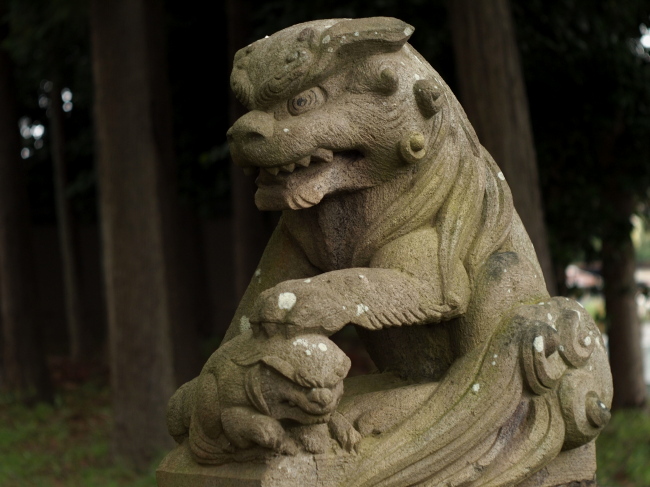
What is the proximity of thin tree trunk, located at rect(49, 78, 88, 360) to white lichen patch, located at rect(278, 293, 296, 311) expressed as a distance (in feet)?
24.3

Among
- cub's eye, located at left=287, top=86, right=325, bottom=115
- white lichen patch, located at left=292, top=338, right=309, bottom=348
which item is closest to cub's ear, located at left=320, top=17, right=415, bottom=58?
cub's eye, located at left=287, top=86, right=325, bottom=115

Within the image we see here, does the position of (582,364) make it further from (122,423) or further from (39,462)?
A: (39,462)

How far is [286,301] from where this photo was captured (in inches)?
87.1

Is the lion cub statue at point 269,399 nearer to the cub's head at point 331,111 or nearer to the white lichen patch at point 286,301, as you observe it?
the white lichen patch at point 286,301

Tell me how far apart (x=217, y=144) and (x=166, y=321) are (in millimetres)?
3304

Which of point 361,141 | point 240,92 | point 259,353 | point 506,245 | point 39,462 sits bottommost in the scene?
point 39,462

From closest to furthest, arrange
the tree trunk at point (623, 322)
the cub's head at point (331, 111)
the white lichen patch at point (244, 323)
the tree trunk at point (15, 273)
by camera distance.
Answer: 1. the cub's head at point (331, 111)
2. the white lichen patch at point (244, 323)
3. the tree trunk at point (623, 322)
4. the tree trunk at point (15, 273)

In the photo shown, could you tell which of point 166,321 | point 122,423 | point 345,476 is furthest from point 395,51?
point 122,423

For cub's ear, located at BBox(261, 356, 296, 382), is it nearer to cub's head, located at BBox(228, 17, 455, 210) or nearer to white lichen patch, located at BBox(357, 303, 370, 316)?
white lichen patch, located at BBox(357, 303, 370, 316)

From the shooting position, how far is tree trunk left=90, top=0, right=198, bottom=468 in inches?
209

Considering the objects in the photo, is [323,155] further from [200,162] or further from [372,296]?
[200,162]

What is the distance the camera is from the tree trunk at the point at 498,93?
4.36 metres

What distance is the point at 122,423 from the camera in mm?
5602

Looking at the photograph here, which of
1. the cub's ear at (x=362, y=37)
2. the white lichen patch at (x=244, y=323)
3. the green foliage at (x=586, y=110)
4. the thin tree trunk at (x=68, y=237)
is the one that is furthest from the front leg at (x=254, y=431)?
the thin tree trunk at (x=68, y=237)
